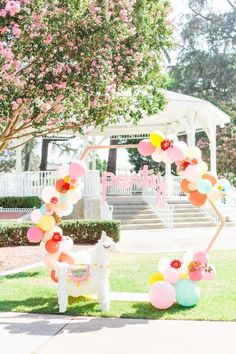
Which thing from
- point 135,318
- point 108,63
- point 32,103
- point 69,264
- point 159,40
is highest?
point 159,40

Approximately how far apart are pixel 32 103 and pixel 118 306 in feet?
18.2

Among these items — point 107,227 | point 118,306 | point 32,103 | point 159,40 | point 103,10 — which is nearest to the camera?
point 118,306

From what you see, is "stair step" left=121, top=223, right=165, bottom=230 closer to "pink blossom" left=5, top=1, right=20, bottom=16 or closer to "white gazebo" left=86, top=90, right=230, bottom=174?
"white gazebo" left=86, top=90, right=230, bottom=174

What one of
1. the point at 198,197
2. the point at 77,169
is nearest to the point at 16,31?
the point at 77,169

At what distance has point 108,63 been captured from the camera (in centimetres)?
1090

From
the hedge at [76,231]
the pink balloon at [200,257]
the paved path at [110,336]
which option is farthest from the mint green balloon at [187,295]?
the hedge at [76,231]

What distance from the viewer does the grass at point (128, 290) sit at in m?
6.93

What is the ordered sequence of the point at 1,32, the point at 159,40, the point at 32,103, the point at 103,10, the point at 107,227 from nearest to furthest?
the point at 1,32
the point at 103,10
the point at 32,103
the point at 159,40
the point at 107,227

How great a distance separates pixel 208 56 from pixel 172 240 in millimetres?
30145

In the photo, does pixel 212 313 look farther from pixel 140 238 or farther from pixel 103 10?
pixel 140 238

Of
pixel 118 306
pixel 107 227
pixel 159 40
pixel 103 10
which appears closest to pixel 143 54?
pixel 159 40

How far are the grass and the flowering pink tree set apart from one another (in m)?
3.63

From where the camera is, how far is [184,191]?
7.75 metres

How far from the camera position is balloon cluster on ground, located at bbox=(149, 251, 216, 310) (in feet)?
23.3
